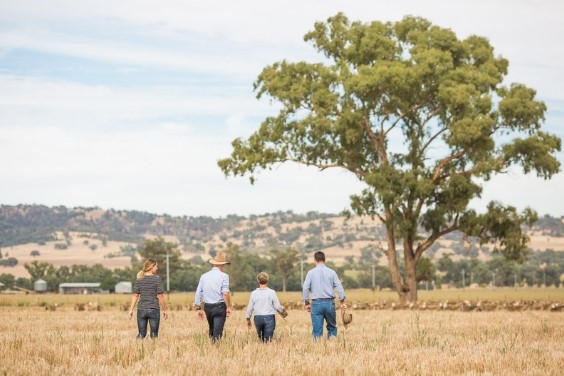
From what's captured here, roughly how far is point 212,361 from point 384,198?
2770 centimetres

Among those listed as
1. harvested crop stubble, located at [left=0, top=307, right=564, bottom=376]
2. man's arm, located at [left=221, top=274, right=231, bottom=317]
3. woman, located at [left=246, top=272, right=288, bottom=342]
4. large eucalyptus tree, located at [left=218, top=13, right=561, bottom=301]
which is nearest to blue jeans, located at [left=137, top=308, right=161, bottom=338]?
harvested crop stubble, located at [left=0, top=307, right=564, bottom=376]

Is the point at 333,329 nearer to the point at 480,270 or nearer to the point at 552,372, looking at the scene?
the point at 552,372

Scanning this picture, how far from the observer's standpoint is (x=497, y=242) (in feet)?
137

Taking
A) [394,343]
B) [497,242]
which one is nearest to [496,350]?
[394,343]

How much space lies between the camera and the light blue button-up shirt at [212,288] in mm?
15930

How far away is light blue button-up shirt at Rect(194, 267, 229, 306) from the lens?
52.3ft

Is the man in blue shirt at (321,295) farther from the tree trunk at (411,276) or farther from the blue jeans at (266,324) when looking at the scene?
the tree trunk at (411,276)

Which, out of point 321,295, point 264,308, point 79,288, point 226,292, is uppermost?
point 226,292

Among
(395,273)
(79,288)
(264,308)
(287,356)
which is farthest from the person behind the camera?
(79,288)

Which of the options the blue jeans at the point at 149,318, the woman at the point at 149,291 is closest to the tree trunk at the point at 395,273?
the blue jeans at the point at 149,318

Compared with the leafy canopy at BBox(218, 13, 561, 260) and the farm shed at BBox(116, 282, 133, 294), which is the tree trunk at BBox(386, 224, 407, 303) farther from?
the farm shed at BBox(116, 282, 133, 294)

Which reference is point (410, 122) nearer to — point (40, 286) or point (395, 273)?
point (395, 273)

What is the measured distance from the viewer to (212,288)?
15945mm

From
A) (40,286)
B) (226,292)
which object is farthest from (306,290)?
(40,286)
